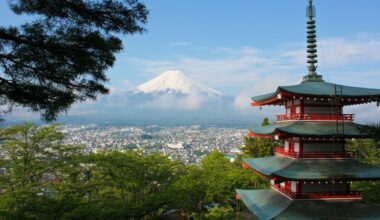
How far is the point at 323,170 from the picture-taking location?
14.8m

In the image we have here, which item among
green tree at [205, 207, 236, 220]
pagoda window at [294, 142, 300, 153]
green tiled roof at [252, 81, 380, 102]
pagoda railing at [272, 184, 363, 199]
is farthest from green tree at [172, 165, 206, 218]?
green tiled roof at [252, 81, 380, 102]

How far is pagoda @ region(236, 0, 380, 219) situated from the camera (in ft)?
47.5

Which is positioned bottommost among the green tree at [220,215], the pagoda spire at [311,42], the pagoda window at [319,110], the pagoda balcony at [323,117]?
the green tree at [220,215]

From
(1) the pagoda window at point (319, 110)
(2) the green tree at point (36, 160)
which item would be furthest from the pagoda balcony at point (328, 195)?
(2) the green tree at point (36, 160)

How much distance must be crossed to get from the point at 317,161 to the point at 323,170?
71cm

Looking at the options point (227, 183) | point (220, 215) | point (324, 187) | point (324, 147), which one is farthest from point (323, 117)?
point (227, 183)

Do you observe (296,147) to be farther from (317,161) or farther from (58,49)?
(58,49)

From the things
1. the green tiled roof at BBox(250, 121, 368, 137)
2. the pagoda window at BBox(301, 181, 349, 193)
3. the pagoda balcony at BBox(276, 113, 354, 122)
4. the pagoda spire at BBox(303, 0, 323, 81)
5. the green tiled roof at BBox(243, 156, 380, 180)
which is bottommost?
the pagoda window at BBox(301, 181, 349, 193)

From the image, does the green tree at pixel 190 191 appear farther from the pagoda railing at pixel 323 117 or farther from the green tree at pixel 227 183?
the pagoda railing at pixel 323 117

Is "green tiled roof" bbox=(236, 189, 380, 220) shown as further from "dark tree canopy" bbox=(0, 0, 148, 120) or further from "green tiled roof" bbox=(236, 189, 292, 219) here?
"dark tree canopy" bbox=(0, 0, 148, 120)

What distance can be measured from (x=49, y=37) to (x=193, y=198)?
64.5 feet

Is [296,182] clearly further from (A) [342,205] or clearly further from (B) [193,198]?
(B) [193,198]

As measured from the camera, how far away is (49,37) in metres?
7.43

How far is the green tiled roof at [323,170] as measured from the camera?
14.4 m
